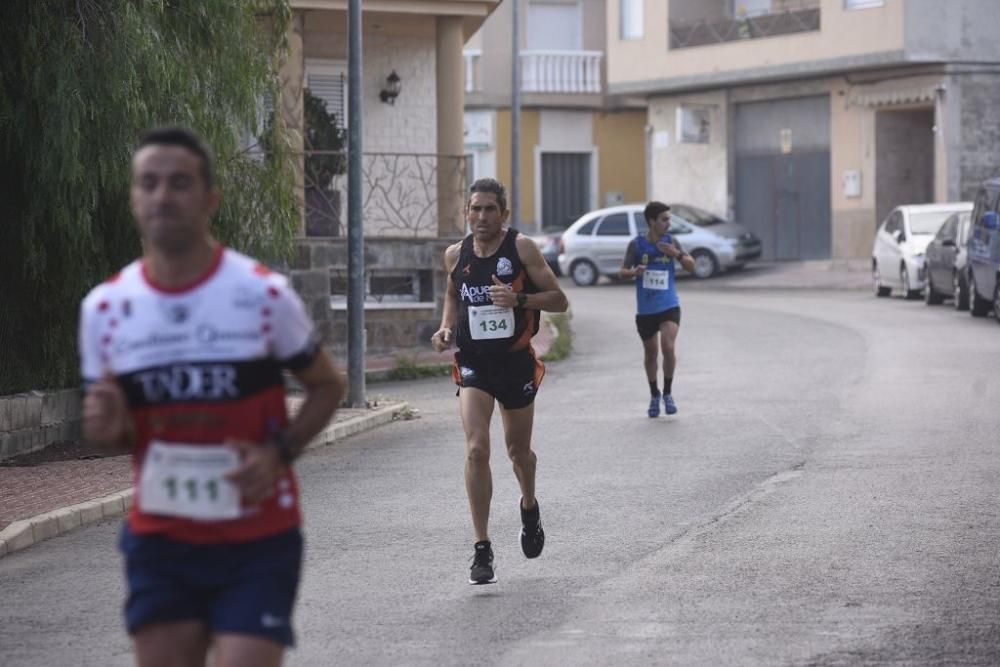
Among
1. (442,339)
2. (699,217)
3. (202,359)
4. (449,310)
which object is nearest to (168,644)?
(202,359)

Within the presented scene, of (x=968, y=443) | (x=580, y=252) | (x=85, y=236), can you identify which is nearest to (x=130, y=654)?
(x=85, y=236)

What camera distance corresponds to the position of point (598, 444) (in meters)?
13.5

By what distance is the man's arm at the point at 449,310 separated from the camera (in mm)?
8438

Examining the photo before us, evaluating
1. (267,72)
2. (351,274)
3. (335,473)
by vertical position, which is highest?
(267,72)

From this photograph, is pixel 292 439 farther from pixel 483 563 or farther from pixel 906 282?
pixel 906 282

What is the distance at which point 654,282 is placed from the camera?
15.4 m

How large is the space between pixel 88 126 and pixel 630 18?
3431 centimetres

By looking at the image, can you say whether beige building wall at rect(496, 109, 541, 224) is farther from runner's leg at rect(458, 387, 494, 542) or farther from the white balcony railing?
runner's leg at rect(458, 387, 494, 542)

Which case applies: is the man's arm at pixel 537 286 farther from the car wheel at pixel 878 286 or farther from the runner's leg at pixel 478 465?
the car wheel at pixel 878 286

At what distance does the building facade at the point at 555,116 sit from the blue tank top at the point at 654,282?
1270 inches

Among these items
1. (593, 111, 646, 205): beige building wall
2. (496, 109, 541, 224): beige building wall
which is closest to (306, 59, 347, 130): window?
(496, 109, 541, 224): beige building wall

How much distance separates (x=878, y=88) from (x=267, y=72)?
2726 centimetres

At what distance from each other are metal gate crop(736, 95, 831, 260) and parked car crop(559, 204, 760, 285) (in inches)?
126

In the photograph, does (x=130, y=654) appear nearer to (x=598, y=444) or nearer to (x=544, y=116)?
(x=598, y=444)
